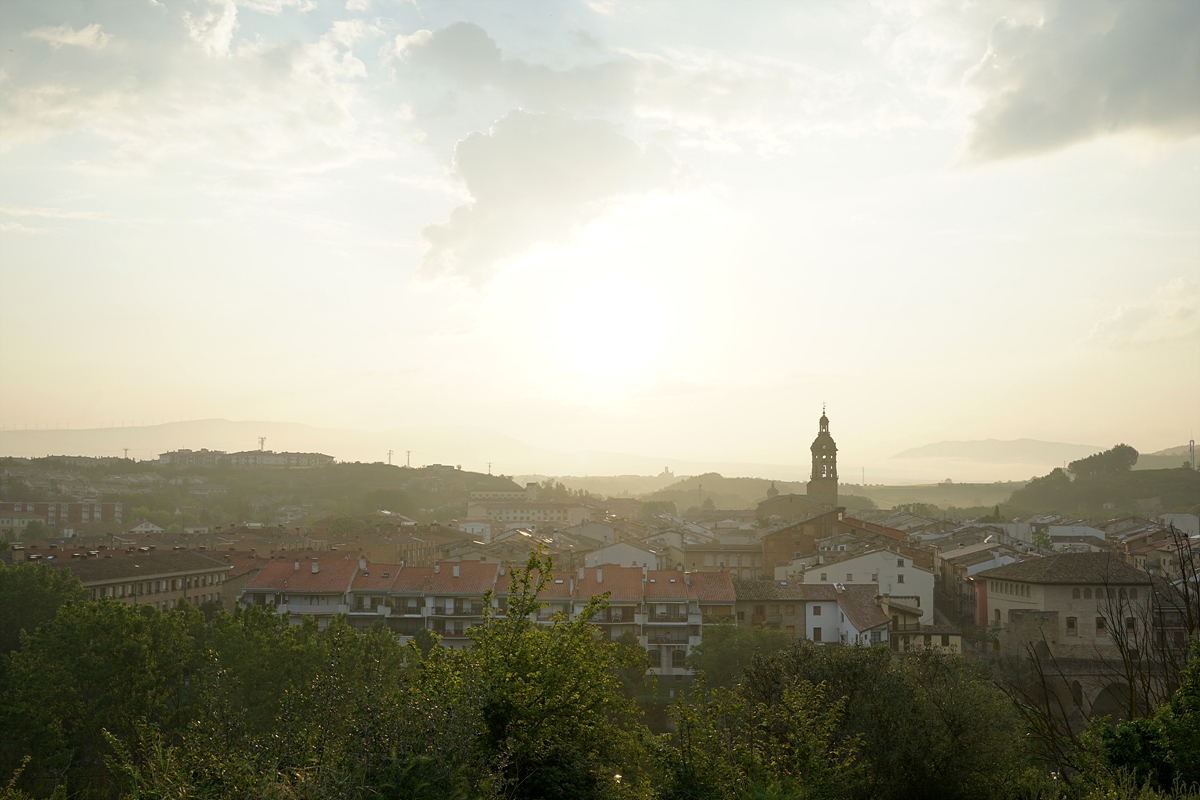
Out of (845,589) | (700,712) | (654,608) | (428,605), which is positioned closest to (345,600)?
(428,605)

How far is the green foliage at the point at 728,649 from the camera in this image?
121ft


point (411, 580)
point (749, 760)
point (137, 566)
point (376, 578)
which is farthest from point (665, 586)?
point (749, 760)

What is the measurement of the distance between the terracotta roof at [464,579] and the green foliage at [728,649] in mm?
12200

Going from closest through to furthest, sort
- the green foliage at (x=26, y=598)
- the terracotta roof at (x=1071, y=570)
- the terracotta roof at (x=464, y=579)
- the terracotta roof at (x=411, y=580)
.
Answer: the green foliage at (x=26, y=598) → the terracotta roof at (x=1071, y=570) → the terracotta roof at (x=464, y=579) → the terracotta roof at (x=411, y=580)

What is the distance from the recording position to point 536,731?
12.9 meters

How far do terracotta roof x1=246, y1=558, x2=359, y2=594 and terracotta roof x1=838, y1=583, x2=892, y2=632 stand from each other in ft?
88.1

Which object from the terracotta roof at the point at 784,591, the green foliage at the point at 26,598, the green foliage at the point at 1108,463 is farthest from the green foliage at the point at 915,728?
the green foliage at the point at 1108,463

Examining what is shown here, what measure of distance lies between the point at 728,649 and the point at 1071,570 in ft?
63.2

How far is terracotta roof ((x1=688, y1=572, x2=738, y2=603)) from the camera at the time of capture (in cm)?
4462

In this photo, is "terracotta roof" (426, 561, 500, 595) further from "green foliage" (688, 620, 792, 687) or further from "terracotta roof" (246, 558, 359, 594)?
"green foliage" (688, 620, 792, 687)

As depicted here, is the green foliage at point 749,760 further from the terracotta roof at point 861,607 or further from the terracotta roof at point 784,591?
the terracotta roof at point 784,591

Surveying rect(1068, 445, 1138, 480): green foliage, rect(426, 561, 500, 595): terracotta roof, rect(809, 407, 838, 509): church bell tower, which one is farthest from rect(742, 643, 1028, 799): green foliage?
rect(1068, 445, 1138, 480): green foliage

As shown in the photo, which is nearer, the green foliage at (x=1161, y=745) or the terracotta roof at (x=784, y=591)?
the green foliage at (x=1161, y=745)

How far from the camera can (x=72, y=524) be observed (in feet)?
383
